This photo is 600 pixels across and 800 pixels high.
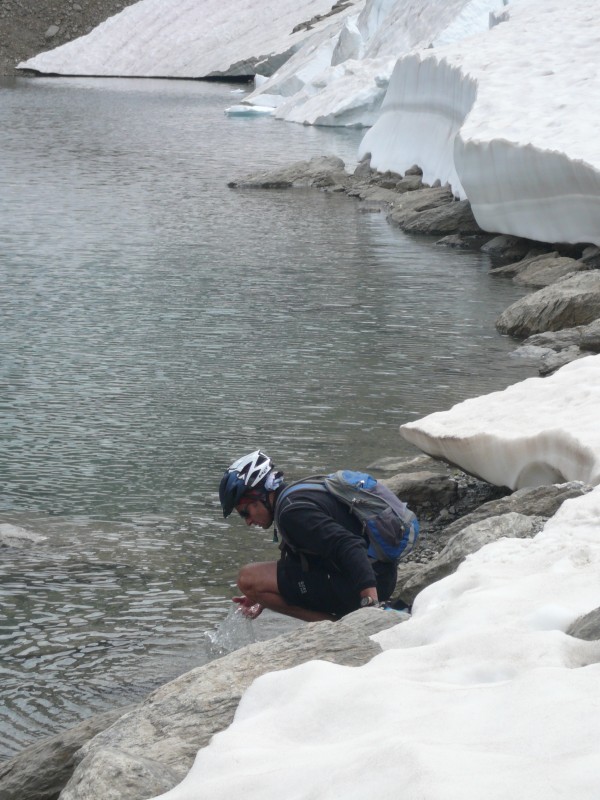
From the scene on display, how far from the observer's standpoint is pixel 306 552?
17.9 ft

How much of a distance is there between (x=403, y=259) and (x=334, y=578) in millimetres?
12376

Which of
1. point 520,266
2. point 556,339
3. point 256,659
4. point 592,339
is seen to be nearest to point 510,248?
point 520,266

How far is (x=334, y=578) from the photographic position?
5469 mm

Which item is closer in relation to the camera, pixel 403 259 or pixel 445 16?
pixel 403 259

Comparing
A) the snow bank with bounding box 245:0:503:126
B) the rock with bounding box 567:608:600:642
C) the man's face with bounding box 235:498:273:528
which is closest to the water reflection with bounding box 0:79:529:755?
the man's face with bounding box 235:498:273:528

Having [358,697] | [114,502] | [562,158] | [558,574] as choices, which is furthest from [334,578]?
[562,158]

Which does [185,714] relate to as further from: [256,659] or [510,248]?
[510,248]

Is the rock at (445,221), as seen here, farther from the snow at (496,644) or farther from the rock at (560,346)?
the rock at (560,346)

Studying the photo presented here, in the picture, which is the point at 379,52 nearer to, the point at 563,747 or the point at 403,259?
the point at 403,259

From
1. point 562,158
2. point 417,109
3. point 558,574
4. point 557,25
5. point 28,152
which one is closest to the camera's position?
point 558,574

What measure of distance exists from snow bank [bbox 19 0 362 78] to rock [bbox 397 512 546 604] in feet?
202

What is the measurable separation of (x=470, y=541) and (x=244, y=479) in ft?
3.46

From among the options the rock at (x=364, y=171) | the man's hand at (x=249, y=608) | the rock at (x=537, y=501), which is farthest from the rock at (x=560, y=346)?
the rock at (x=364, y=171)

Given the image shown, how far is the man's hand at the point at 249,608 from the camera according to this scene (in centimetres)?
588
